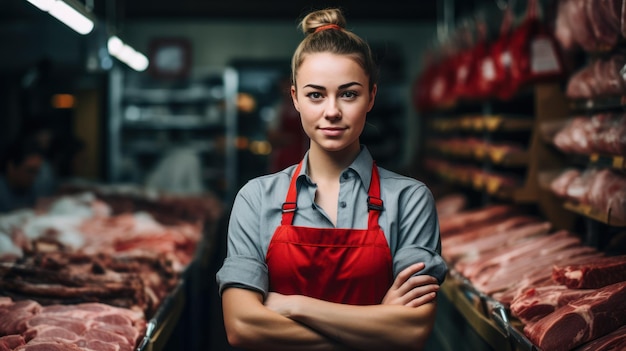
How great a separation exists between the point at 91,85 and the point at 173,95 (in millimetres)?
1607

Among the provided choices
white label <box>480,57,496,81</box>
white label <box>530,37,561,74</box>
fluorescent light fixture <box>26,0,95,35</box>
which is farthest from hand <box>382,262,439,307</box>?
white label <box>480,57,496,81</box>

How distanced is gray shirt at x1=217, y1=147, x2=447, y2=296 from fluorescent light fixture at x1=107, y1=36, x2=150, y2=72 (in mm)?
3437

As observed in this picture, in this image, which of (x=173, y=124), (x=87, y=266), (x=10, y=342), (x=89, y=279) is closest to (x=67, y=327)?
(x=10, y=342)

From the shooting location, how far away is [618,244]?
342 centimetres

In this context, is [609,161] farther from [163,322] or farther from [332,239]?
[163,322]

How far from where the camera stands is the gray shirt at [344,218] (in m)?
2.09

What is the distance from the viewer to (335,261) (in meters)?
2.06

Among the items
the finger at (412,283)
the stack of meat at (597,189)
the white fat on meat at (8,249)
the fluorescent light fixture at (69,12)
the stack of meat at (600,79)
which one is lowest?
the white fat on meat at (8,249)

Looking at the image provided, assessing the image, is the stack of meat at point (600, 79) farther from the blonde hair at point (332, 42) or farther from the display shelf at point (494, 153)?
the blonde hair at point (332, 42)

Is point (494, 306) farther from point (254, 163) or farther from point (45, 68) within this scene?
point (254, 163)

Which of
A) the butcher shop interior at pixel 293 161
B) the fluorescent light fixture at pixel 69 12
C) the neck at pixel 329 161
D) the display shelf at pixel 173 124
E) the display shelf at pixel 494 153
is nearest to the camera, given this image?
the neck at pixel 329 161

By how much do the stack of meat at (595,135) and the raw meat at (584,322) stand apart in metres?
0.79

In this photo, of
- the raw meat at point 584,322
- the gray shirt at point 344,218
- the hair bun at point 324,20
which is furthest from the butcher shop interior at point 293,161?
the gray shirt at point 344,218

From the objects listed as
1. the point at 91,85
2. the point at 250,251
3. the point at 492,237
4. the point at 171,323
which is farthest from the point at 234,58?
the point at 250,251
